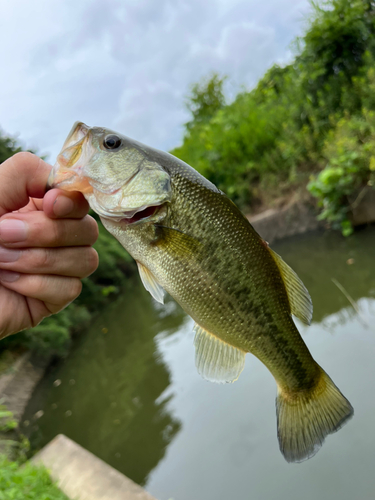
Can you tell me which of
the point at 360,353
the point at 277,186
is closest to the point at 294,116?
the point at 277,186

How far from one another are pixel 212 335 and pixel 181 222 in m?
0.44

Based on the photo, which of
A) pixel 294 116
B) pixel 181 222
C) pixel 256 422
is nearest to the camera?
pixel 181 222

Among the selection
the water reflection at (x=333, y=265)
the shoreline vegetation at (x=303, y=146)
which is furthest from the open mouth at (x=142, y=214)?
the water reflection at (x=333, y=265)

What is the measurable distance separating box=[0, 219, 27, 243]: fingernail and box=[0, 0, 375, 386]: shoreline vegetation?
5993mm

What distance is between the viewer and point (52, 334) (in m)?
7.19

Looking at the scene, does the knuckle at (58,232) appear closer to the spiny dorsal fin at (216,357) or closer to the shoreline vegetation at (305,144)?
the spiny dorsal fin at (216,357)

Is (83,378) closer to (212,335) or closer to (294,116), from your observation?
(212,335)

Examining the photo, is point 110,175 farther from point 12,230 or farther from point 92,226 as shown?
point 12,230

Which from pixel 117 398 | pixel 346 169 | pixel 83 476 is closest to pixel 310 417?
pixel 83 476

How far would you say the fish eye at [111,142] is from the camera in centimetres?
128

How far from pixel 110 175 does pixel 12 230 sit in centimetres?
38

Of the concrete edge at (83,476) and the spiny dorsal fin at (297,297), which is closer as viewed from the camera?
the spiny dorsal fin at (297,297)

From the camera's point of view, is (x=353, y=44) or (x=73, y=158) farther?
(x=353, y=44)

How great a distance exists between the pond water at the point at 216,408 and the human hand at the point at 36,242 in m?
2.53
